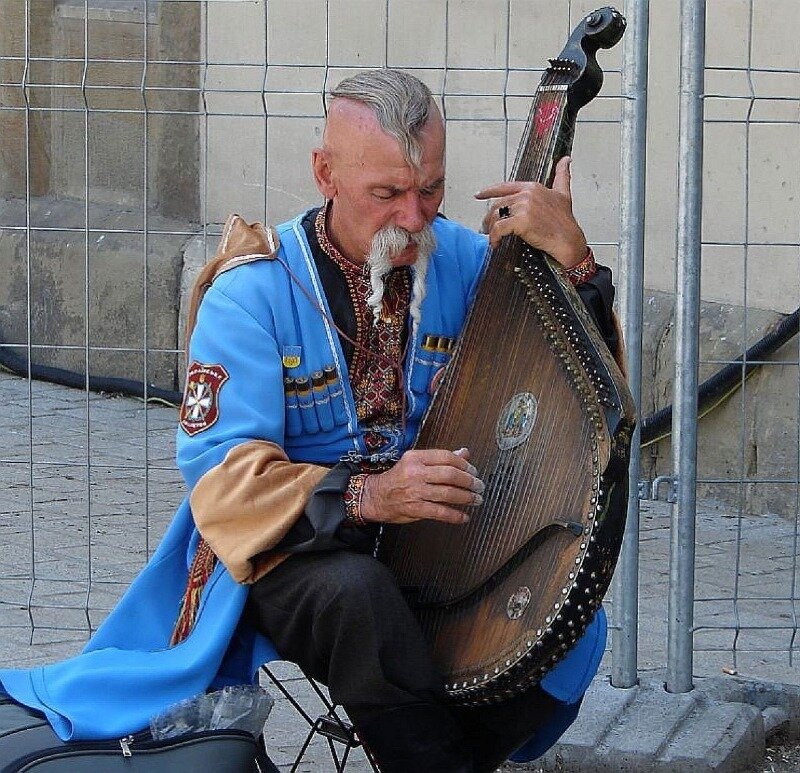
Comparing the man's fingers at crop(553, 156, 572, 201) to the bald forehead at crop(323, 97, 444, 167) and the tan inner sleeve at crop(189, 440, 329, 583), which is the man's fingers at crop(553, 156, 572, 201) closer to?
the bald forehead at crop(323, 97, 444, 167)

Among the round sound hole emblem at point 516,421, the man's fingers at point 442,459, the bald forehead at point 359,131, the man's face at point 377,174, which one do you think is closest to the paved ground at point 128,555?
the round sound hole emblem at point 516,421

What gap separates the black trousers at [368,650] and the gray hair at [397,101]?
0.72 meters

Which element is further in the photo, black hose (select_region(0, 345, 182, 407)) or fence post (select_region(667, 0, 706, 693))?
black hose (select_region(0, 345, 182, 407))

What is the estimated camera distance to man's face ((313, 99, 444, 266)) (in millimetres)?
2877

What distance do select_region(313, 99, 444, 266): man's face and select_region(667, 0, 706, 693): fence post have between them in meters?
0.89

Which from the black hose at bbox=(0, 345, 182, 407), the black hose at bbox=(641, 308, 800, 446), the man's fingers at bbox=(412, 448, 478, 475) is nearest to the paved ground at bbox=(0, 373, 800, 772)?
the black hose at bbox=(0, 345, 182, 407)

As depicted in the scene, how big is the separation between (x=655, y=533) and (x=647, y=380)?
63 cm

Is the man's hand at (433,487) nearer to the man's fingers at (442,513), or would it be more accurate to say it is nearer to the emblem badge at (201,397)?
the man's fingers at (442,513)

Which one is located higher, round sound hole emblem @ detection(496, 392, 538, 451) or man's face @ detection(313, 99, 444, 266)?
man's face @ detection(313, 99, 444, 266)

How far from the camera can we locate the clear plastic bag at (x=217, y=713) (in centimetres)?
285

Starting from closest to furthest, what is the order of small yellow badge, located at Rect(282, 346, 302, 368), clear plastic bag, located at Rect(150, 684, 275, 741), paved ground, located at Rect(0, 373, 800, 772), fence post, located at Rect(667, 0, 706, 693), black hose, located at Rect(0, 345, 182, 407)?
1. clear plastic bag, located at Rect(150, 684, 275, 741)
2. small yellow badge, located at Rect(282, 346, 302, 368)
3. fence post, located at Rect(667, 0, 706, 693)
4. paved ground, located at Rect(0, 373, 800, 772)
5. black hose, located at Rect(0, 345, 182, 407)

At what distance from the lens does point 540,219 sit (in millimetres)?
2855

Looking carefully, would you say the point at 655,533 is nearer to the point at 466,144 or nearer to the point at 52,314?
the point at 466,144

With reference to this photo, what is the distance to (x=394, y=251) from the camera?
2.94 m
